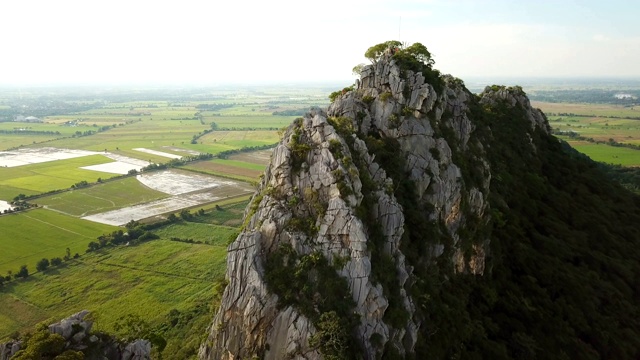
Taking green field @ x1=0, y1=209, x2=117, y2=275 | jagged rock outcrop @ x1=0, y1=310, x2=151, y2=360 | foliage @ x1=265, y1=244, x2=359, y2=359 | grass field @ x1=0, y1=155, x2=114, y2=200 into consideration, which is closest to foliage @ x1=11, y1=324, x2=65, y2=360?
jagged rock outcrop @ x1=0, y1=310, x2=151, y2=360

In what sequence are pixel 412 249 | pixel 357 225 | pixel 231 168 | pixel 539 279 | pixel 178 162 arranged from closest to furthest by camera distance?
pixel 357 225
pixel 412 249
pixel 539 279
pixel 231 168
pixel 178 162

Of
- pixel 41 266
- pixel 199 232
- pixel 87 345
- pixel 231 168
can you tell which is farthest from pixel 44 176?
pixel 87 345

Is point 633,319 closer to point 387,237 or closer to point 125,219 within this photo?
point 387,237

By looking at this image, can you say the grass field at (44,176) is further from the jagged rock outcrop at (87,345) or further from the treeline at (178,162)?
the jagged rock outcrop at (87,345)

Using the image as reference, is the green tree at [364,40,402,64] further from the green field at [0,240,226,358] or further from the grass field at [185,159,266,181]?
the grass field at [185,159,266,181]

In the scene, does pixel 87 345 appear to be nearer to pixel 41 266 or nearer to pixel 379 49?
pixel 379 49

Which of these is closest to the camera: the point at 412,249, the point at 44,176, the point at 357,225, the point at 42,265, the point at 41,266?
the point at 357,225
